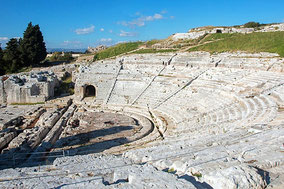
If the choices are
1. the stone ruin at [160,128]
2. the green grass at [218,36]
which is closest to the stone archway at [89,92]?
the stone ruin at [160,128]

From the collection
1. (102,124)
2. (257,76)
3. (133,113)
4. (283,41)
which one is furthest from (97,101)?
(283,41)

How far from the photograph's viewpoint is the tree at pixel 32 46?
35062 millimetres

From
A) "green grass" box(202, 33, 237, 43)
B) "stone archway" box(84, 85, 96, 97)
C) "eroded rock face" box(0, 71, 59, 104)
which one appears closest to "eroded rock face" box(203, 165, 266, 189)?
"stone archway" box(84, 85, 96, 97)

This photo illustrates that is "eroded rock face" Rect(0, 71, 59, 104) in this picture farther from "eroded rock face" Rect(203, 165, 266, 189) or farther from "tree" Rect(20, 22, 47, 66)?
"eroded rock face" Rect(203, 165, 266, 189)

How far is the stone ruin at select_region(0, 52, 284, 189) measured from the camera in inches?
180

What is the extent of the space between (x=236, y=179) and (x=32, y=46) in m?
37.0

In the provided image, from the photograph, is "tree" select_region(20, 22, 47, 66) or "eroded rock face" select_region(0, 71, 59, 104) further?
"tree" select_region(20, 22, 47, 66)

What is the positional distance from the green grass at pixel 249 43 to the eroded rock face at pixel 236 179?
22196 mm

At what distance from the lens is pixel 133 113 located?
729 inches

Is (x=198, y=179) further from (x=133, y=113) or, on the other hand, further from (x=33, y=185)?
(x=133, y=113)

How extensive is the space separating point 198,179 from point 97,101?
17.3 meters

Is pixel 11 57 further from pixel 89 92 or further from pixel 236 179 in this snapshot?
pixel 236 179

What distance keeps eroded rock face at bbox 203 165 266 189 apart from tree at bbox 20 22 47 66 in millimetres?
35982

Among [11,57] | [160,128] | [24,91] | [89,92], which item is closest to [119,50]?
[89,92]
